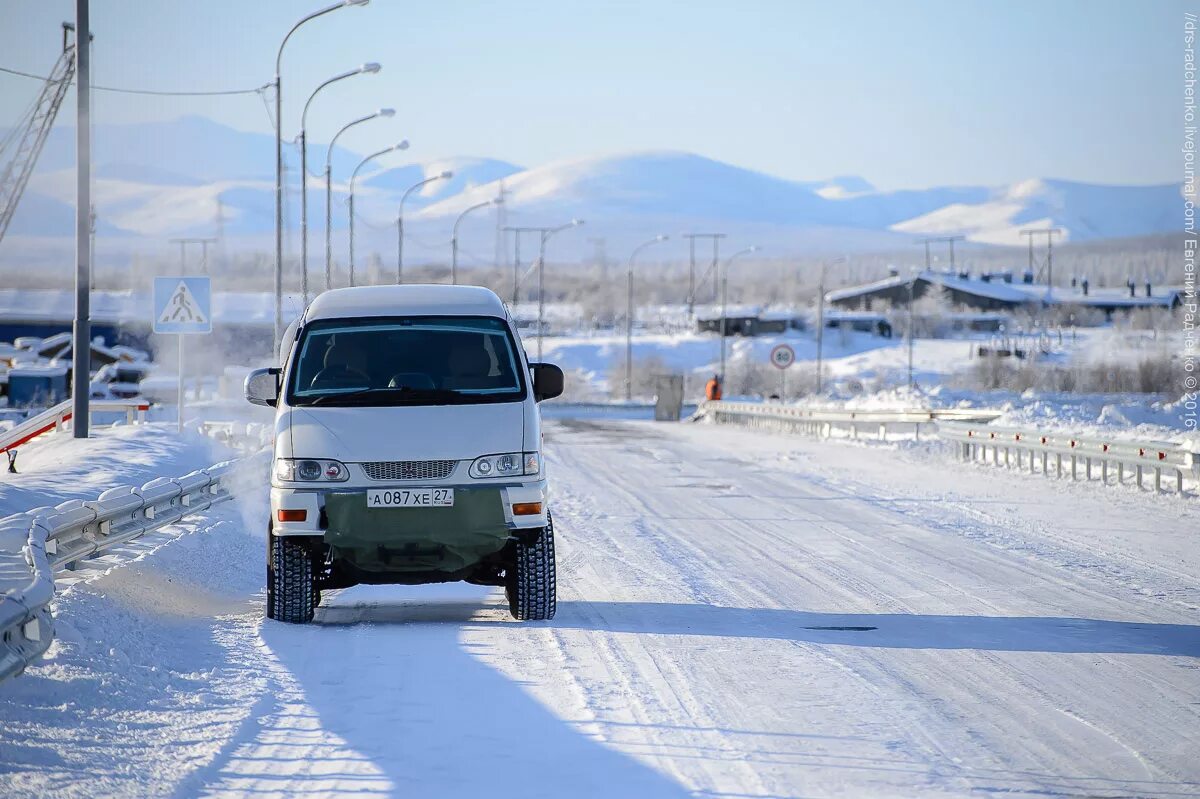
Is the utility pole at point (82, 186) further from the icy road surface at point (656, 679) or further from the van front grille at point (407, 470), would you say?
the van front grille at point (407, 470)

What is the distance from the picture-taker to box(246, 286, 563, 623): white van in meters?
9.41

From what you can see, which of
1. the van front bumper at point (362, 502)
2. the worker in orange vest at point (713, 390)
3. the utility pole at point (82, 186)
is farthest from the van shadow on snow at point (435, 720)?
the worker in orange vest at point (713, 390)

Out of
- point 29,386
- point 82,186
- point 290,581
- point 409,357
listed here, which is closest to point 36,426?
point 82,186

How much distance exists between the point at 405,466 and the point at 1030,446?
56.1ft

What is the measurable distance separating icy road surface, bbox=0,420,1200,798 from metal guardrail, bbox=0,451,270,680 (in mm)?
304

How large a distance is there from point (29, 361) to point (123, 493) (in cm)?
7783

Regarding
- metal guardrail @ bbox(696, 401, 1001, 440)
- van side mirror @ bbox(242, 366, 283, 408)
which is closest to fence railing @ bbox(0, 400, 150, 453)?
van side mirror @ bbox(242, 366, 283, 408)

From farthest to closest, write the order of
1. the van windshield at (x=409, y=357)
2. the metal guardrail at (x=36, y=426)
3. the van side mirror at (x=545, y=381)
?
the metal guardrail at (x=36, y=426) < the van side mirror at (x=545, y=381) < the van windshield at (x=409, y=357)

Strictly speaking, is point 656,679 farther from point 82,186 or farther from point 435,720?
point 82,186

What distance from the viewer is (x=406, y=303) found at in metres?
10.7

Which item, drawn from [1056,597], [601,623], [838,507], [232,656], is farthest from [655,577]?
[838,507]

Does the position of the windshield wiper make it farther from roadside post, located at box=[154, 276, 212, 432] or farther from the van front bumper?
roadside post, located at box=[154, 276, 212, 432]

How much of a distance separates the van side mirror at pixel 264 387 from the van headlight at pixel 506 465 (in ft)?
6.11

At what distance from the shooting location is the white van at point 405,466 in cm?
941
